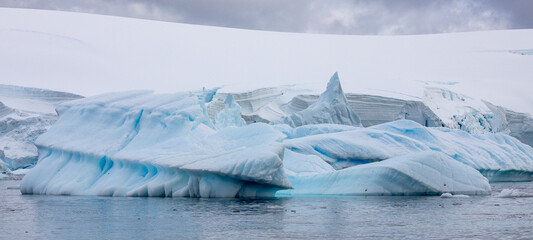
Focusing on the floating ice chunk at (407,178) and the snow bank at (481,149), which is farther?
the snow bank at (481,149)

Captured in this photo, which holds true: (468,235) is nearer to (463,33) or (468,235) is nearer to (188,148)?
(188,148)

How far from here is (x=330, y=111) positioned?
1870cm

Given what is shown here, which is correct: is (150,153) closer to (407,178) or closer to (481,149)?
(407,178)

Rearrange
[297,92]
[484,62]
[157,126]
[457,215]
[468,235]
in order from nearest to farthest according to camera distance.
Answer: [468,235] < [457,215] < [157,126] < [297,92] < [484,62]

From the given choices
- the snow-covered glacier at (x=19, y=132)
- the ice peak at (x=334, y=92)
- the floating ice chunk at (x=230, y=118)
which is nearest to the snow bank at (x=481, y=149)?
the ice peak at (x=334, y=92)

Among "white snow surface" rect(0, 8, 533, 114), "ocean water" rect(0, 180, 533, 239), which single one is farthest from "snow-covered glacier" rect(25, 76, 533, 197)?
"white snow surface" rect(0, 8, 533, 114)

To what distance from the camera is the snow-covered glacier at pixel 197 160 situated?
31.7ft

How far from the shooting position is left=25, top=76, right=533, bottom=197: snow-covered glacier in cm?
966

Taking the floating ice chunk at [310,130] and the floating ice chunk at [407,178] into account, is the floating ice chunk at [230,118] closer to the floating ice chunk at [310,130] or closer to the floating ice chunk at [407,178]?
the floating ice chunk at [310,130]

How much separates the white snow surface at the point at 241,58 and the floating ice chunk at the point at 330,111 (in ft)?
13.7

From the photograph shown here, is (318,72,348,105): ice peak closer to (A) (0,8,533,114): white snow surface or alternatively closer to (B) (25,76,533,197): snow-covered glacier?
(A) (0,8,533,114): white snow surface

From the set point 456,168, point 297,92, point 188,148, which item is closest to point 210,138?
point 188,148

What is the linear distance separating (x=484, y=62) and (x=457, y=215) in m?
28.3

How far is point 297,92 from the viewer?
79.8 ft
